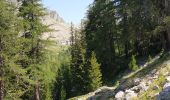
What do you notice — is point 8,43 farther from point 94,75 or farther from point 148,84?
point 94,75

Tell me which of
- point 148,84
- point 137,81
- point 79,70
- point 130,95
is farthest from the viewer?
point 79,70

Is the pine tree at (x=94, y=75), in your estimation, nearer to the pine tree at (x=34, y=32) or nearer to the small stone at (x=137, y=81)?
the pine tree at (x=34, y=32)

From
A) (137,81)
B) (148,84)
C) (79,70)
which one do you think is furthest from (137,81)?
(79,70)

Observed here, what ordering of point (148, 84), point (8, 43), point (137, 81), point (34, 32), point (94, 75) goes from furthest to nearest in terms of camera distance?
point (94, 75) → point (34, 32) → point (8, 43) → point (137, 81) → point (148, 84)

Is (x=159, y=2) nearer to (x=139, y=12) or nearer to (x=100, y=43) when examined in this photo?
(x=139, y=12)

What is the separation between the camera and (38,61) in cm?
3597

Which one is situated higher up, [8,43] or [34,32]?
[34,32]

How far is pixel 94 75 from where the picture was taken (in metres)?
52.4

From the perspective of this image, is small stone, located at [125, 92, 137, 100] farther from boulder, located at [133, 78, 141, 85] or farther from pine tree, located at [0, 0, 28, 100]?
pine tree, located at [0, 0, 28, 100]

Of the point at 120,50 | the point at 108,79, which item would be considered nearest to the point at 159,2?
the point at 108,79

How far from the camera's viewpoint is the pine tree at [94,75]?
51.8 m

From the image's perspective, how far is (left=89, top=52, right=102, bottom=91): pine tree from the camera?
51.8 meters

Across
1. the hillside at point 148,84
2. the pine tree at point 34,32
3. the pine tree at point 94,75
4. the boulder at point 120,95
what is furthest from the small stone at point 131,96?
the pine tree at point 94,75

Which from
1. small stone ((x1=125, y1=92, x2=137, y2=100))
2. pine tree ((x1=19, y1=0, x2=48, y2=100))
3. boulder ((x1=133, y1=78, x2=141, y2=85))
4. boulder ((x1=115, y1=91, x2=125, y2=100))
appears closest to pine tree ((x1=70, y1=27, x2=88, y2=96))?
pine tree ((x1=19, y1=0, x2=48, y2=100))
